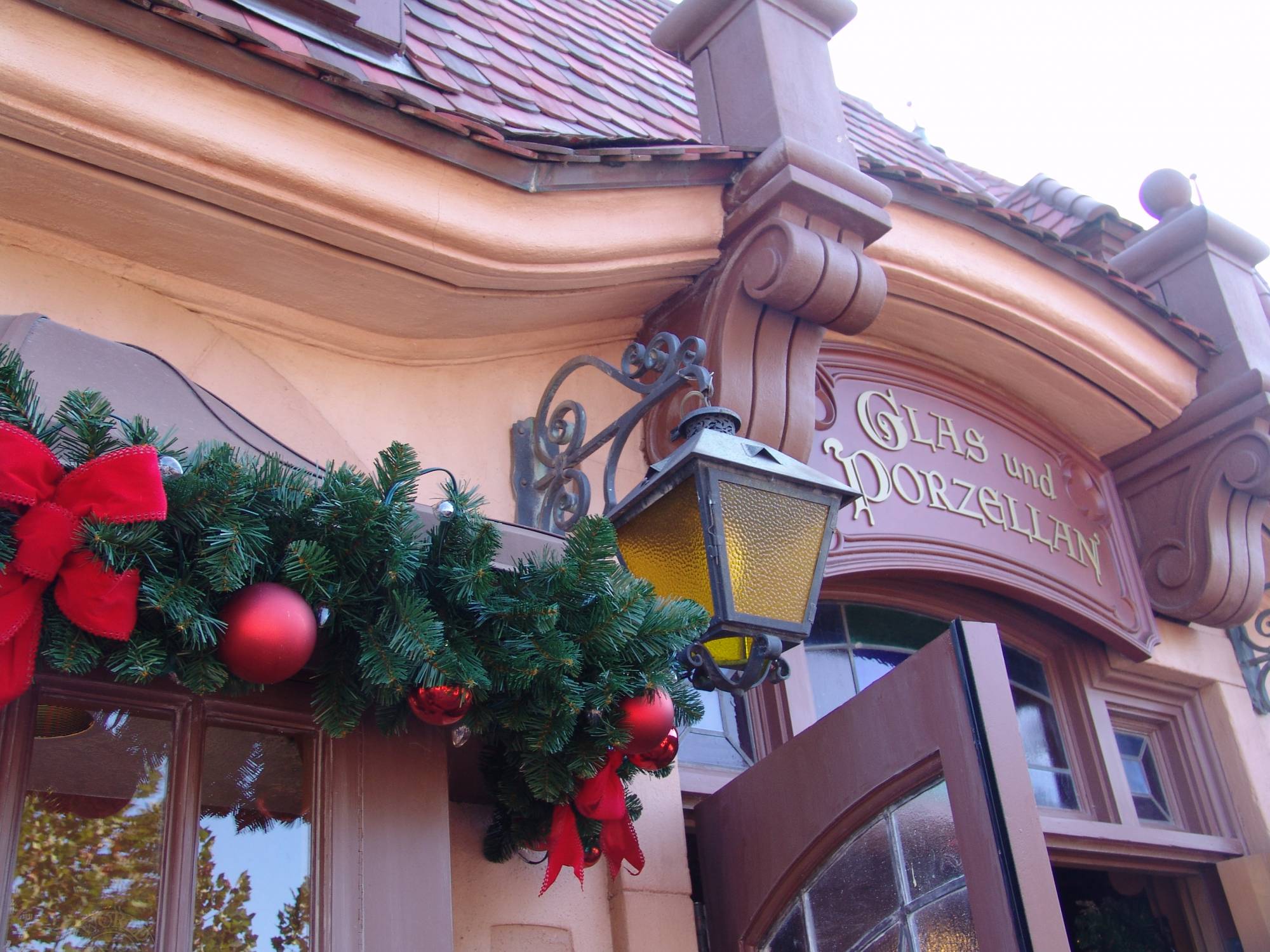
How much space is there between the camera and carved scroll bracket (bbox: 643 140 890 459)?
12.2 ft

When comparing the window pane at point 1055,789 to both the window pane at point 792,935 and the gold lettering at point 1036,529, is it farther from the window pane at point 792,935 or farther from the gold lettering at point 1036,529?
the window pane at point 792,935

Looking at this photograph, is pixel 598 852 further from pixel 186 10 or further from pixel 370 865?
pixel 186 10

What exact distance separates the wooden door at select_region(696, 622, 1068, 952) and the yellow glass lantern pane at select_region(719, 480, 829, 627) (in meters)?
0.35

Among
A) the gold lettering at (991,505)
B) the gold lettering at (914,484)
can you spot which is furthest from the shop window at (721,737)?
the gold lettering at (991,505)

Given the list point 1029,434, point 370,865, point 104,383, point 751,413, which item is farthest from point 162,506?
point 1029,434

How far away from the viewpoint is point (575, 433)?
3.55 m

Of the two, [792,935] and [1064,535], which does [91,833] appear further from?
[1064,535]

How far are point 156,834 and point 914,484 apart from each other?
3042mm

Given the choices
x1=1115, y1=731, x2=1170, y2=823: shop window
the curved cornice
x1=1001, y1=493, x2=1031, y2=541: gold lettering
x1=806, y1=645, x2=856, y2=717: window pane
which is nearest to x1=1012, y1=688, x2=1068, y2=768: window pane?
x1=1115, y1=731, x2=1170, y2=823: shop window

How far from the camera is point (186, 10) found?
2984mm

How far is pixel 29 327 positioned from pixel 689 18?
2.67 metres

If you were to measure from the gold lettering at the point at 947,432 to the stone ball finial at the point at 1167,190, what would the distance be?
170 centimetres

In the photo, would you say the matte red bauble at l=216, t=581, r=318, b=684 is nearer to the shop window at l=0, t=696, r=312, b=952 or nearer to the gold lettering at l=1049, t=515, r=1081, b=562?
the shop window at l=0, t=696, r=312, b=952

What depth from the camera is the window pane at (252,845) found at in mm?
2350
